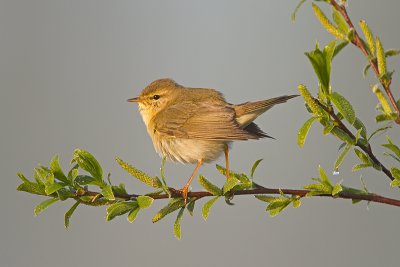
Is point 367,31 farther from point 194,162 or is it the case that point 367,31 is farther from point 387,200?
point 194,162

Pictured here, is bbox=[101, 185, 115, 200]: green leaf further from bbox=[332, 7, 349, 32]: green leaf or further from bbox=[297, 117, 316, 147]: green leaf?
bbox=[332, 7, 349, 32]: green leaf

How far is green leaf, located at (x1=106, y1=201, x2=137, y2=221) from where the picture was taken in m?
1.46

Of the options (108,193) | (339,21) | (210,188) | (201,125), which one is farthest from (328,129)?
(201,125)

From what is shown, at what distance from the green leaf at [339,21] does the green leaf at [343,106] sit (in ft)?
0.53

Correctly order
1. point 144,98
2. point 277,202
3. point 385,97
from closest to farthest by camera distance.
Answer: point 385,97 < point 277,202 < point 144,98

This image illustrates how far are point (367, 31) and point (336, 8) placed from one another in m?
0.09

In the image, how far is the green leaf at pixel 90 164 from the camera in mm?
1544

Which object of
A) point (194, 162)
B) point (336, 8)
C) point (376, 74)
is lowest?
point (194, 162)

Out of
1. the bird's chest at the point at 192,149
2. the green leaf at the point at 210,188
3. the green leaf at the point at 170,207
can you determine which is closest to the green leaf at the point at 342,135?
the green leaf at the point at 210,188

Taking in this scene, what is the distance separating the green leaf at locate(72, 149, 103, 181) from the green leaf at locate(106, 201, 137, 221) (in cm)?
11

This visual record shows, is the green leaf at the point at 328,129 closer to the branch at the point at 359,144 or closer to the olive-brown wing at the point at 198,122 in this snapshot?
the branch at the point at 359,144

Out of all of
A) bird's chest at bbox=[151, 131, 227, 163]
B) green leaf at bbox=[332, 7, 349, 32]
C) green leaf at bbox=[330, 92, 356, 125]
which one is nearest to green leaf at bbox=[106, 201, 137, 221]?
green leaf at bbox=[330, 92, 356, 125]

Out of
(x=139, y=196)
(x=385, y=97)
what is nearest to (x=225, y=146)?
(x=139, y=196)

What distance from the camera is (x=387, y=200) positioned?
119cm
